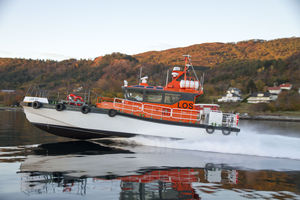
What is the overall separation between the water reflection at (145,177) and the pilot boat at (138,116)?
1778 mm

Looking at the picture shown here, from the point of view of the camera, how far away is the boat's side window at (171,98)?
38.3 ft

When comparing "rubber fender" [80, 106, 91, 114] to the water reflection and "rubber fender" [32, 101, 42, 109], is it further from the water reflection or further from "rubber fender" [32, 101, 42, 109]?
the water reflection

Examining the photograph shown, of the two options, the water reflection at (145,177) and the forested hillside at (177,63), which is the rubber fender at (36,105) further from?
the forested hillside at (177,63)

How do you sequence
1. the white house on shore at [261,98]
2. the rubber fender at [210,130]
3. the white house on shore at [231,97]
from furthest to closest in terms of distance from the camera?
1. the white house on shore at [261,98]
2. the white house on shore at [231,97]
3. the rubber fender at [210,130]

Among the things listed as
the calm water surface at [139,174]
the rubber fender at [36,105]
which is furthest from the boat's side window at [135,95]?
the rubber fender at [36,105]

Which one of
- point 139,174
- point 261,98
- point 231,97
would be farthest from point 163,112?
point 261,98

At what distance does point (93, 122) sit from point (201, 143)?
14.8 feet

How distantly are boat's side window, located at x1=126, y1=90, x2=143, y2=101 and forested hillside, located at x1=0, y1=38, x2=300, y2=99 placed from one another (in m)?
50.0

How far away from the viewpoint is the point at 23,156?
855 cm

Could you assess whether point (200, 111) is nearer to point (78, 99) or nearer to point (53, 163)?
point (78, 99)

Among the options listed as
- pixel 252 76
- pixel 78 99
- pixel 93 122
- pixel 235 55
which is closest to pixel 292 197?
pixel 93 122

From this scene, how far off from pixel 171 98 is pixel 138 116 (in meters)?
1.72

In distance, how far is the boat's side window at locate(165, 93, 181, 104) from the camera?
38.3 feet

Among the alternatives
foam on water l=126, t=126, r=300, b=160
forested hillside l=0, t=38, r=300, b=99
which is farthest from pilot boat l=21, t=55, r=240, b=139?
forested hillside l=0, t=38, r=300, b=99
